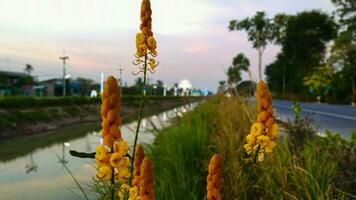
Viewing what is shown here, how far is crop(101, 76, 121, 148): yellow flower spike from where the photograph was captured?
1.78 meters

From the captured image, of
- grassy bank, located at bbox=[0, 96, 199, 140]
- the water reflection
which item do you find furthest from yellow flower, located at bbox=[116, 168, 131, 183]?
grassy bank, located at bbox=[0, 96, 199, 140]

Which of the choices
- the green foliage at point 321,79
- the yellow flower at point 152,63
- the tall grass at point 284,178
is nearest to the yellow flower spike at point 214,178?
the yellow flower at point 152,63

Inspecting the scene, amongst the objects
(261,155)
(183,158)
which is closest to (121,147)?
(261,155)

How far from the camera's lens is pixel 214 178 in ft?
6.24

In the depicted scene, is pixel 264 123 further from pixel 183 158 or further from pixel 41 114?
pixel 41 114

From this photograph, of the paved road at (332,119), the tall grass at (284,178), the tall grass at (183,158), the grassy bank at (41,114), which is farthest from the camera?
the grassy bank at (41,114)

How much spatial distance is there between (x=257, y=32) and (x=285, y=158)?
58.4 m

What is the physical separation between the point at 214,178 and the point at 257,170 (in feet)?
13.5

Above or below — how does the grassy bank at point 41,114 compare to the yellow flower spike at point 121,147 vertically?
below

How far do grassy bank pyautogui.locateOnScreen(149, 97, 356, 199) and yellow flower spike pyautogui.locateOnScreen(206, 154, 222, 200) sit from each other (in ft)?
4.57

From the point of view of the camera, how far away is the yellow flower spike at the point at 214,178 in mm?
1888

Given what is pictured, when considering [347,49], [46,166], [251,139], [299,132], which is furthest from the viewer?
[347,49]

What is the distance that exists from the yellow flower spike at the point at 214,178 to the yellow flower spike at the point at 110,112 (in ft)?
1.21

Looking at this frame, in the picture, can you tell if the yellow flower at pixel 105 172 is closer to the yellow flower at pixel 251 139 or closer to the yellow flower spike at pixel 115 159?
the yellow flower spike at pixel 115 159
